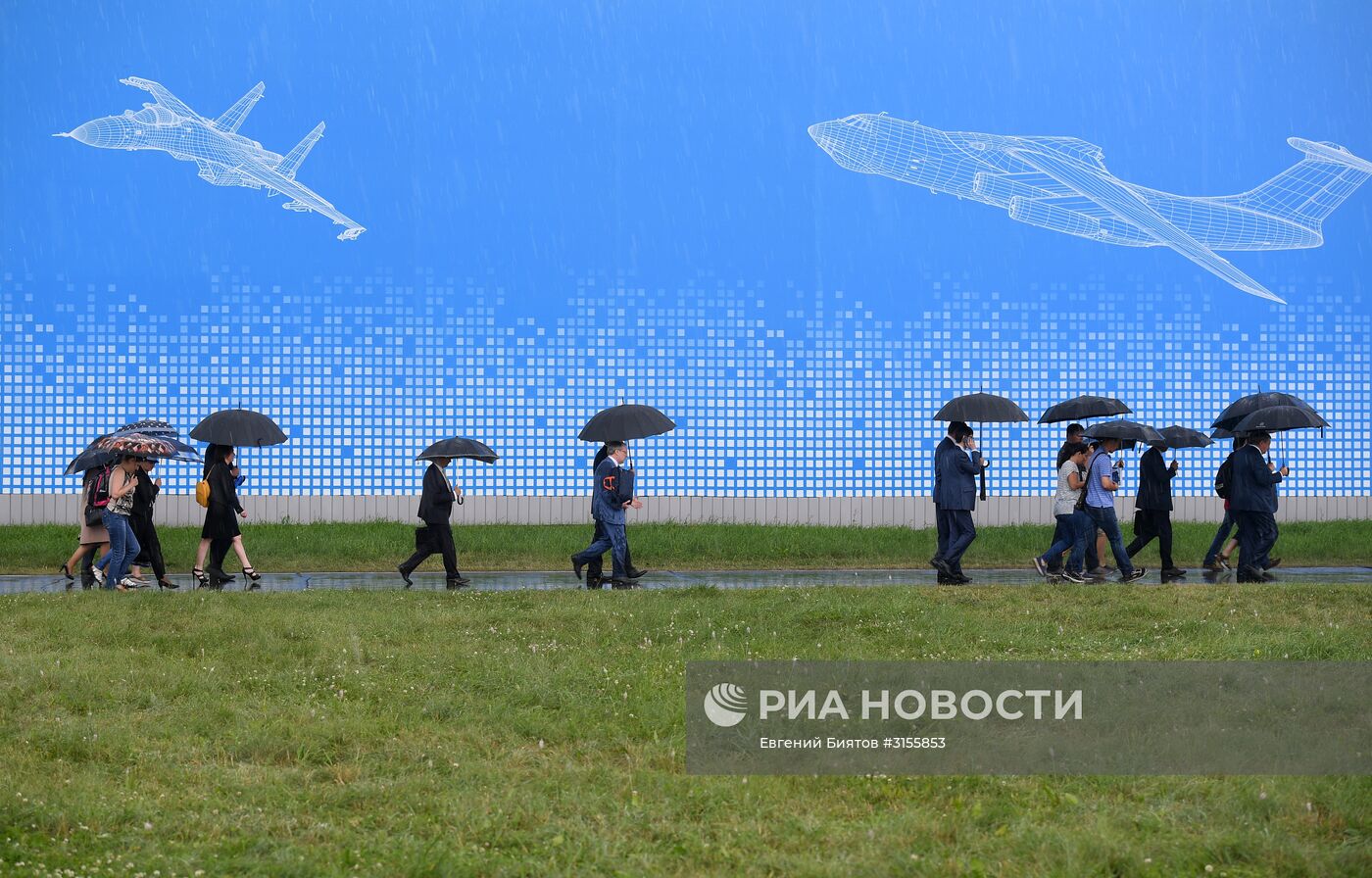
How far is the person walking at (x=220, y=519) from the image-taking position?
15.4 m

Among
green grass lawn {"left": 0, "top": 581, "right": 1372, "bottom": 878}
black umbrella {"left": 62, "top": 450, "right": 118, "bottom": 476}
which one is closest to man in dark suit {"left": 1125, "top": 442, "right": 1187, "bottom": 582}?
green grass lawn {"left": 0, "top": 581, "right": 1372, "bottom": 878}

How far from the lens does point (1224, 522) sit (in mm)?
17781

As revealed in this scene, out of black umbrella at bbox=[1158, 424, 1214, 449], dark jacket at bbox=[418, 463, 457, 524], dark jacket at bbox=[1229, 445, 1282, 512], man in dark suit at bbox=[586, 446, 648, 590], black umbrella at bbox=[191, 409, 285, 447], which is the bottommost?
man in dark suit at bbox=[586, 446, 648, 590]

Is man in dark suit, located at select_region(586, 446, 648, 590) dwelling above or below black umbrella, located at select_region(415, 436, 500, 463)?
below

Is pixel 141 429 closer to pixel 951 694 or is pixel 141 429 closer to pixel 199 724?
pixel 199 724

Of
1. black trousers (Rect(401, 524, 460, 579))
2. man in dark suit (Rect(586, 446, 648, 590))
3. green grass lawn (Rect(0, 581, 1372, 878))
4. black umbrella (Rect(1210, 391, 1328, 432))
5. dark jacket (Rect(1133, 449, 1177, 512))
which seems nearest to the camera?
green grass lawn (Rect(0, 581, 1372, 878))

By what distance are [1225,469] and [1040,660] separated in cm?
878

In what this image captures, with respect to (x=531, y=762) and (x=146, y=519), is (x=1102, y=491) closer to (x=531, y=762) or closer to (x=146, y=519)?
(x=531, y=762)

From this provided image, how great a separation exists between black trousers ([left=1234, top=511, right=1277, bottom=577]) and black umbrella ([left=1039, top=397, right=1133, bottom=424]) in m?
2.36

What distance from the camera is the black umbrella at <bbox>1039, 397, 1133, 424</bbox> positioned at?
58.2 feet

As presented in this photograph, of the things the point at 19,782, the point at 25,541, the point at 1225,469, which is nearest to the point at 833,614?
the point at 19,782

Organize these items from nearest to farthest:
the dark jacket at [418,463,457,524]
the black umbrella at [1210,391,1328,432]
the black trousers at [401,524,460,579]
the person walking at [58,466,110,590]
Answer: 1. the person walking at [58,466,110,590]
2. the dark jacket at [418,463,457,524]
3. the black trousers at [401,524,460,579]
4. the black umbrella at [1210,391,1328,432]

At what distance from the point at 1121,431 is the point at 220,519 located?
11.0m

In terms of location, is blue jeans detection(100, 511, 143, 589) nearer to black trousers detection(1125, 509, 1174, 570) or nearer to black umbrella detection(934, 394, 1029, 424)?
black umbrella detection(934, 394, 1029, 424)
